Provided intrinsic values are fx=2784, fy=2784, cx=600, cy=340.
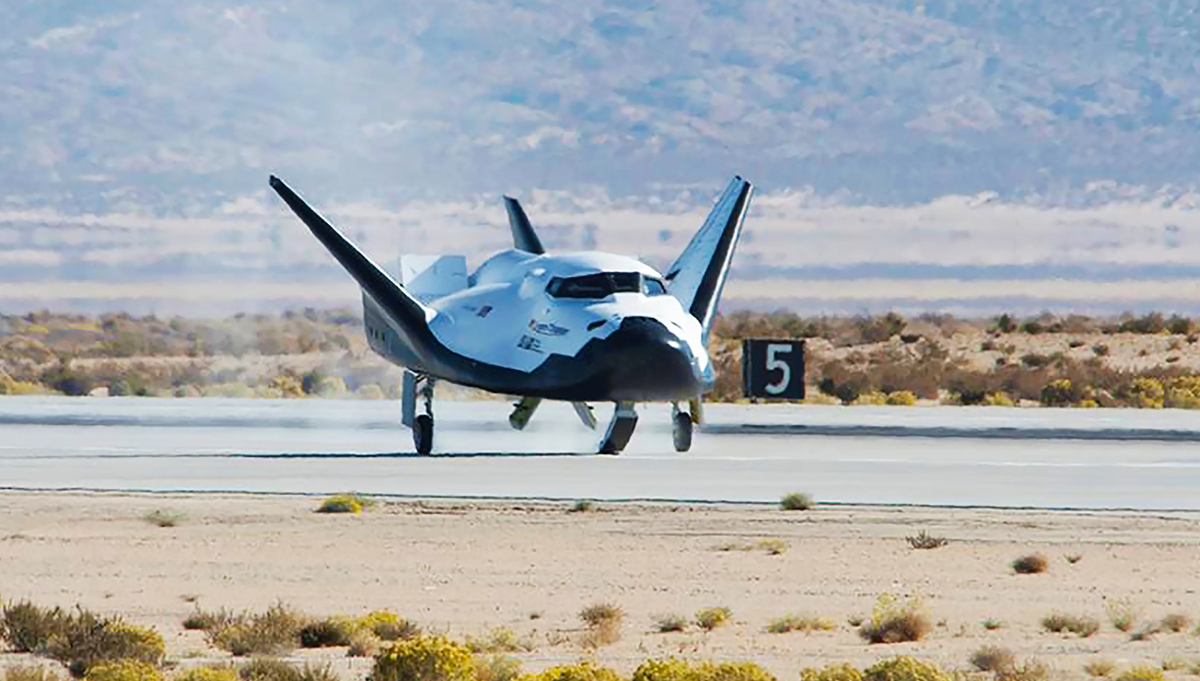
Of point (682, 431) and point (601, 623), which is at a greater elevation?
point (682, 431)

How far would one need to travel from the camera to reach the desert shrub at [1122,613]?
22.9m

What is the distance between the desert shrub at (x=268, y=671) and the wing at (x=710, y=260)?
2505 centimetres

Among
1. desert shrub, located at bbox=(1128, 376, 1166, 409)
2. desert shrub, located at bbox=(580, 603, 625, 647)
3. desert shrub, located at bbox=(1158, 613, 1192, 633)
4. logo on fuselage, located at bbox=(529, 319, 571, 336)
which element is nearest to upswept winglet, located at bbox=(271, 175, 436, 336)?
logo on fuselage, located at bbox=(529, 319, 571, 336)

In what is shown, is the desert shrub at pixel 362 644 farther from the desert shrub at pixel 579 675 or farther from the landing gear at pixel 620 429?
the landing gear at pixel 620 429

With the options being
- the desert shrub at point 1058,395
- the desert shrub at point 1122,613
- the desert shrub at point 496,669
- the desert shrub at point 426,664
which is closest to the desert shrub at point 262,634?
the desert shrub at point 496,669

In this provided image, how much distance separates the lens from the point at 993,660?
2017 cm

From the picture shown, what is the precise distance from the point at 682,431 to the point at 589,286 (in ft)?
9.93

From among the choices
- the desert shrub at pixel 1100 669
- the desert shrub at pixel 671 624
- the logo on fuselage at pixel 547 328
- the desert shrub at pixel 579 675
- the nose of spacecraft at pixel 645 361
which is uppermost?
the logo on fuselage at pixel 547 328

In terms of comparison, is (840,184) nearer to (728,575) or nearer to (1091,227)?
(1091,227)

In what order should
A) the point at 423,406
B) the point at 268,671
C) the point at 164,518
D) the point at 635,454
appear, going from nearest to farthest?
1. the point at 268,671
2. the point at 164,518
3. the point at 635,454
4. the point at 423,406

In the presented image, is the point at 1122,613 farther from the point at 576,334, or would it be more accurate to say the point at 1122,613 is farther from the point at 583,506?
the point at 576,334

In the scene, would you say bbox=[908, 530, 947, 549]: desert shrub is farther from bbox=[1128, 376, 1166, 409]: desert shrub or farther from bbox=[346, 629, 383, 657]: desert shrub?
bbox=[1128, 376, 1166, 409]: desert shrub

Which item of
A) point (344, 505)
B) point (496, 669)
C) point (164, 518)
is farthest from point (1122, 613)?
point (164, 518)

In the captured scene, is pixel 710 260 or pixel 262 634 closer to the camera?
pixel 262 634
